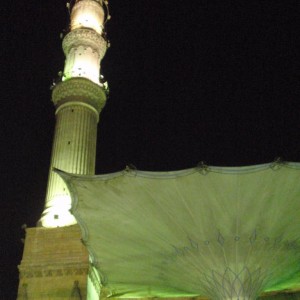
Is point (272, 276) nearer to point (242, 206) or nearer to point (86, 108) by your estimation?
point (242, 206)

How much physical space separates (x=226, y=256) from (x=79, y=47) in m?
13.1

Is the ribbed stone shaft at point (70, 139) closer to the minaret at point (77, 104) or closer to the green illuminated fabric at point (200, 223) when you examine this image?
the minaret at point (77, 104)

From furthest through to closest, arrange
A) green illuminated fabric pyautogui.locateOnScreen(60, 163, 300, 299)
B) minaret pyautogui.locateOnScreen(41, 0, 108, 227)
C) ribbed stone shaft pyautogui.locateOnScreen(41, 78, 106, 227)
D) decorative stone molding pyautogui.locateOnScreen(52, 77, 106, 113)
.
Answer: decorative stone molding pyautogui.locateOnScreen(52, 77, 106, 113) → minaret pyautogui.locateOnScreen(41, 0, 108, 227) → ribbed stone shaft pyautogui.locateOnScreen(41, 78, 106, 227) → green illuminated fabric pyautogui.locateOnScreen(60, 163, 300, 299)

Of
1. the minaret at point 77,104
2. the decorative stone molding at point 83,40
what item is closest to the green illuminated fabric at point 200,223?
the minaret at point 77,104

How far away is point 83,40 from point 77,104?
370cm

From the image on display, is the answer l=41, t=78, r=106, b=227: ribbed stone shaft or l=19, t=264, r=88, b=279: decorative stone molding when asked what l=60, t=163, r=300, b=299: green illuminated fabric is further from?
l=41, t=78, r=106, b=227: ribbed stone shaft

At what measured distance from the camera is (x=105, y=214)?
35.5ft

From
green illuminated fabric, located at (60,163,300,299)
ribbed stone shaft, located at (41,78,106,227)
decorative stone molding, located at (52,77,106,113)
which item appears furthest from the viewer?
decorative stone molding, located at (52,77,106,113)

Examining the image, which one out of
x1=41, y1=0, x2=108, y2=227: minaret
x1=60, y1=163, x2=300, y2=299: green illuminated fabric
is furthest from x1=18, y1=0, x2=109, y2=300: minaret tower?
x1=60, y1=163, x2=300, y2=299: green illuminated fabric

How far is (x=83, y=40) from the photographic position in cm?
2127

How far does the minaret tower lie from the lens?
46.8 feet

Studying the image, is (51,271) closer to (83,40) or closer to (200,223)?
(200,223)

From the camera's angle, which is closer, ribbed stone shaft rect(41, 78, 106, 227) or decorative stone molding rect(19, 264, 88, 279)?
decorative stone molding rect(19, 264, 88, 279)

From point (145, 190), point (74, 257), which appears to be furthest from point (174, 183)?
point (74, 257)
